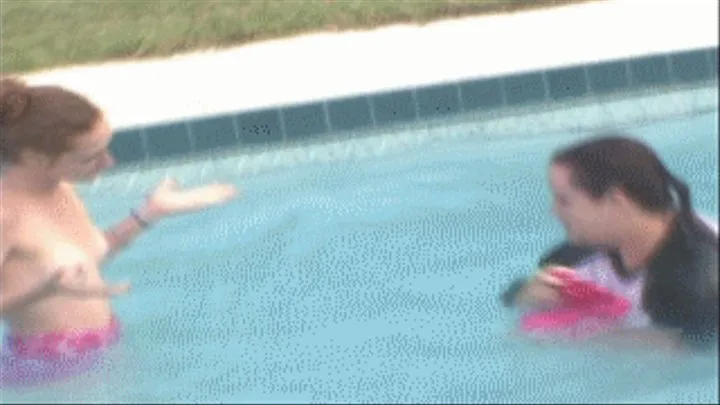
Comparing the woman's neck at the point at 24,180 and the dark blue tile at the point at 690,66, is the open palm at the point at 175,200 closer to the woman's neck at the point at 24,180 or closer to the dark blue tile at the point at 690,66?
the woman's neck at the point at 24,180

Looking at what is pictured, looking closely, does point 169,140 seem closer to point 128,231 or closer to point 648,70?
point 128,231

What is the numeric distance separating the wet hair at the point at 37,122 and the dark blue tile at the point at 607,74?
1916 mm

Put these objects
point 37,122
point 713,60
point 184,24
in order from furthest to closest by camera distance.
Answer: point 184,24 → point 37,122 → point 713,60

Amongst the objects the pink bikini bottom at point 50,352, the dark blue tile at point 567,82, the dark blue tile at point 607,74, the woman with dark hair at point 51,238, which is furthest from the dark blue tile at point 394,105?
the pink bikini bottom at point 50,352

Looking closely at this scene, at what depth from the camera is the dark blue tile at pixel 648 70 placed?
4.60 m

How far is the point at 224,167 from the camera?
15.9 feet

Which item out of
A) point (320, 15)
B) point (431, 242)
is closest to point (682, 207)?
point (431, 242)

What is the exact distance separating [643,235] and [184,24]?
3.88 metres

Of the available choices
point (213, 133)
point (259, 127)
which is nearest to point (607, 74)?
point (259, 127)

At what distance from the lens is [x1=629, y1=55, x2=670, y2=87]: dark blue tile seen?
460cm

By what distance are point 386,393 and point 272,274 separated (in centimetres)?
89

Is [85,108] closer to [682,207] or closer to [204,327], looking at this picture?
[204,327]

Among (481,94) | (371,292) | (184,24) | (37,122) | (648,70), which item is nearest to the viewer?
(37,122)

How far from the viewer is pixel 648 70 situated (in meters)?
4.64
